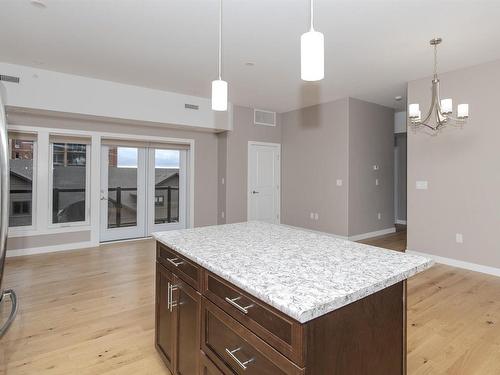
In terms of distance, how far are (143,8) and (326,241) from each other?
2571 mm

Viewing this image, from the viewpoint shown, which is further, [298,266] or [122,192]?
[122,192]

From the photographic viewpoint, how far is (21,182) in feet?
14.8

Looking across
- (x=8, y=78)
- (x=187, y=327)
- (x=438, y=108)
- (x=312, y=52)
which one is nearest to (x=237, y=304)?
(x=187, y=327)

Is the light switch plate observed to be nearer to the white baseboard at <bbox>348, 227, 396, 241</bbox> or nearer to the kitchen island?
the white baseboard at <bbox>348, 227, 396, 241</bbox>

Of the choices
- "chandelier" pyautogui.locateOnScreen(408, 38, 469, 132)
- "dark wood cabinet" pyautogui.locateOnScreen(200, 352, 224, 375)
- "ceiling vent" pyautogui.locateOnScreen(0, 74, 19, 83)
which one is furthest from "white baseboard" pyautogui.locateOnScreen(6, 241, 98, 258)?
"chandelier" pyautogui.locateOnScreen(408, 38, 469, 132)

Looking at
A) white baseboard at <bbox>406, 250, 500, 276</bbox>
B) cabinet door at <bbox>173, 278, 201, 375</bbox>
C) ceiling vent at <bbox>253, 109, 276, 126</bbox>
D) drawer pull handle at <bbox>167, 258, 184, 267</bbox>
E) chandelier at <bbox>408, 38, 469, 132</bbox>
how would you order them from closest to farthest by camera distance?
cabinet door at <bbox>173, 278, 201, 375</bbox>, drawer pull handle at <bbox>167, 258, 184, 267</bbox>, chandelier at <bbox>408, 38, 469, 132</bbox>, white baseboard at <bbox>406, 250, 500, 276</bbox>, ceiling vent at <bbox>253, 109, 276, 126</bbox>

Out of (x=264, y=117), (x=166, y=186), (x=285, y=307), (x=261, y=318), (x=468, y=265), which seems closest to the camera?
(x=285, y=307)

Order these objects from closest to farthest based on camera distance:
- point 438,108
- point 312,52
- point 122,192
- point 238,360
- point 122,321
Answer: point 238,360, point 312,52, point 122,321, point 438,108, point 122,192

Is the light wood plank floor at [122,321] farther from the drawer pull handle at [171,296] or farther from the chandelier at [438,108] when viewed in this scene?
the chandelier at [438,108]

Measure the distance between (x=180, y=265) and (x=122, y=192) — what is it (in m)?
4.34

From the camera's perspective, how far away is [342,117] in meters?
5.49

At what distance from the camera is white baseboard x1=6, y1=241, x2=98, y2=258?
4.36m

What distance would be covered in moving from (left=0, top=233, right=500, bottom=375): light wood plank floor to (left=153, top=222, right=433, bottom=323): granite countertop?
3.20 feet

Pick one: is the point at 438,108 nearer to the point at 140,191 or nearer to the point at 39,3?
the point at 39,3
